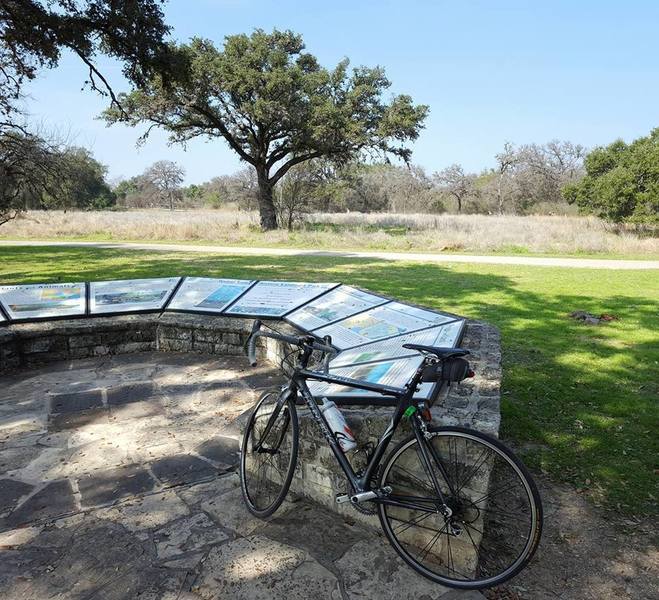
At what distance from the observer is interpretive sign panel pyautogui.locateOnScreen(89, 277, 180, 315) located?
6.00m

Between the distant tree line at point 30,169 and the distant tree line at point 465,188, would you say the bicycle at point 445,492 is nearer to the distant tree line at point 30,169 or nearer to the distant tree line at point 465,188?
the distant tree line at point 30,169

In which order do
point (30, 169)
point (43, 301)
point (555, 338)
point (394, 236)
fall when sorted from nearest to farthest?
point (43, 301), point (555, 338), point (30, 169), point (394, 236)

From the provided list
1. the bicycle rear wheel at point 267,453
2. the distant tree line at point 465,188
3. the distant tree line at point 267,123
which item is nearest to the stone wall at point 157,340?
the bicycle rear wheel at point 267,453

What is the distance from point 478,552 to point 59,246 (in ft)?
66.1

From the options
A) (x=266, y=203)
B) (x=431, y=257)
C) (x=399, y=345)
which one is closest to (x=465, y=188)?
Answer: (x=266, y=203)

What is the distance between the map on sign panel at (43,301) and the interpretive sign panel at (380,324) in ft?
10.5

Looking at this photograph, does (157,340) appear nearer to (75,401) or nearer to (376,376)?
(75,401)

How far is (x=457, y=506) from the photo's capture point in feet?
7.13

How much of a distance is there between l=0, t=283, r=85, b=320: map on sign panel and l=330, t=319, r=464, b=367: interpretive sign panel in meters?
3.72

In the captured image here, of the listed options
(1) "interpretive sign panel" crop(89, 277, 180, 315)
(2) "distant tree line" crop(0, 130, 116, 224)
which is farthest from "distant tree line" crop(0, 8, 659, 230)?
(1) "interpretive sign panel" crop(89, 277, 180, 315)

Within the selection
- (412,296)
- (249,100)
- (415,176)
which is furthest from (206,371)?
(415,176)

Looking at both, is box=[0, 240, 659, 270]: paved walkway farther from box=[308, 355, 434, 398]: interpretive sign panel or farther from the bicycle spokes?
the bicycle spokes

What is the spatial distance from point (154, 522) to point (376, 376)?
1.49 m

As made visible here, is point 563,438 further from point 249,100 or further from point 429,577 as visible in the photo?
point 249,100
